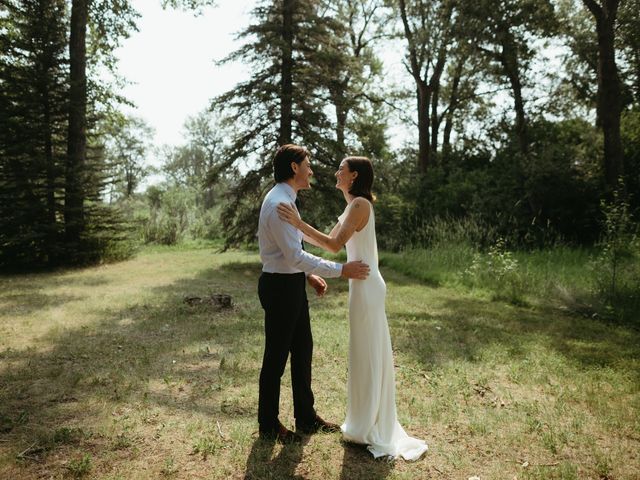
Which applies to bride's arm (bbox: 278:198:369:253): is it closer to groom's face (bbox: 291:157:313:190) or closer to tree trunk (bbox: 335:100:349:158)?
groom's face (bbox: 291:157:313:190)

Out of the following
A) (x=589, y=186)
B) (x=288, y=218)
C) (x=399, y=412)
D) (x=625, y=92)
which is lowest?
(x=399, y=412)

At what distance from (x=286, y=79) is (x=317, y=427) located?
1211cm

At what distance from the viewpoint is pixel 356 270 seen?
3789 mm

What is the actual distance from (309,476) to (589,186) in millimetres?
17161

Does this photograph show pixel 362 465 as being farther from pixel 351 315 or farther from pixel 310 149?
pixel 310 149

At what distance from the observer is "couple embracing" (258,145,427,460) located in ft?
12.4

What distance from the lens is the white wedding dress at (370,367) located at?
3.94 m

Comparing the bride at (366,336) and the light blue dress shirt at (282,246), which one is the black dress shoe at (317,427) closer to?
the bride at (366,336)

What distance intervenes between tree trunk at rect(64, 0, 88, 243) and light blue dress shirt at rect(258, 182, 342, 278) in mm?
13213

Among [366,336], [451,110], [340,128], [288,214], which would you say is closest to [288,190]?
[288,214]

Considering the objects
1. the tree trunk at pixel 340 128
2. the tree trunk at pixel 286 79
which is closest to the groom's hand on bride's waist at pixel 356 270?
the tree trunk at pixel 340 128

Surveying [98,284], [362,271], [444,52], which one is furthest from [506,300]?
[444,52]

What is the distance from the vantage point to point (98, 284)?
474 inches

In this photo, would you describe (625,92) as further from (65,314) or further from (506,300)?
(65,314)
